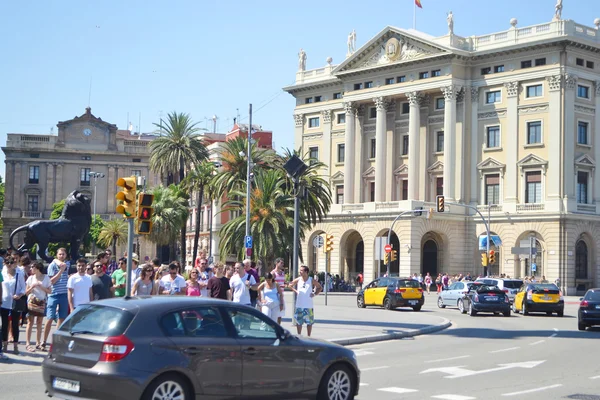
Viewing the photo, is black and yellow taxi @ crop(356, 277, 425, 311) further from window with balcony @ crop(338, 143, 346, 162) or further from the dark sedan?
window with balcony @ crop(338, 143, 346, 162)

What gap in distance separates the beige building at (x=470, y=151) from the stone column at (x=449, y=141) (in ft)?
0.36

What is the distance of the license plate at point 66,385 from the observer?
9906 mm

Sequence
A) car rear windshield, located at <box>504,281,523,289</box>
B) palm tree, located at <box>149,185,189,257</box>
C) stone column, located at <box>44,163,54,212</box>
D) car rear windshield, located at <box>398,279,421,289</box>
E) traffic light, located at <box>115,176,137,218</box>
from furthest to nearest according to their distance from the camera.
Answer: stone column, located at <box>44,163,54,212</box> → palm tree, located at <box>149,185,189,257</box> → car rear windshield, located at <box>504,281,523,289</box> → car rear windshield, located at <box>398,279,421,289</box> → traffic light, located at <box>115,176,137,218</box>

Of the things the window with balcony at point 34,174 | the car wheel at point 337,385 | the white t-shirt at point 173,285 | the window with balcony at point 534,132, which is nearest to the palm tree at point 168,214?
the window with balcony at point 534,132

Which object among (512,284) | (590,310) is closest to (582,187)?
(512,284)

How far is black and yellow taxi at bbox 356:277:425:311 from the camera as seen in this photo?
1451 inches

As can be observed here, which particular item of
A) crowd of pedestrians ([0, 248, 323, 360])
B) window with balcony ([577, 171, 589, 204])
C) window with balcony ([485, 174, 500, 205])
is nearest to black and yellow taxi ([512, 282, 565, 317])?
crowd of pedestrians ([0, 248, 323, 360])

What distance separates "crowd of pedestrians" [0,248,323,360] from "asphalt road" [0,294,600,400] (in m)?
1.04

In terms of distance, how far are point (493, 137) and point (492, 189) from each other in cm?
407

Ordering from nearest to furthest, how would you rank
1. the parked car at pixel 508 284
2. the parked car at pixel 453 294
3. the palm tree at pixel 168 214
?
the parked car at pixel 453 294
the parked car at pixel 508 284
the palm tree at pixel 168 214

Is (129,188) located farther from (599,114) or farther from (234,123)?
(234,123)

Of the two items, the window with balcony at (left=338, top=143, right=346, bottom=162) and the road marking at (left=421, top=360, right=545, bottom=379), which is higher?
the window with balcony at (left=338, top=143, right=346, bottom=162)

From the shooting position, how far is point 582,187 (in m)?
66.5

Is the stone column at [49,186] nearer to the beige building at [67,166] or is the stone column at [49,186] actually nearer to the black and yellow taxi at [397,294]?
the beige building at [67,166]
